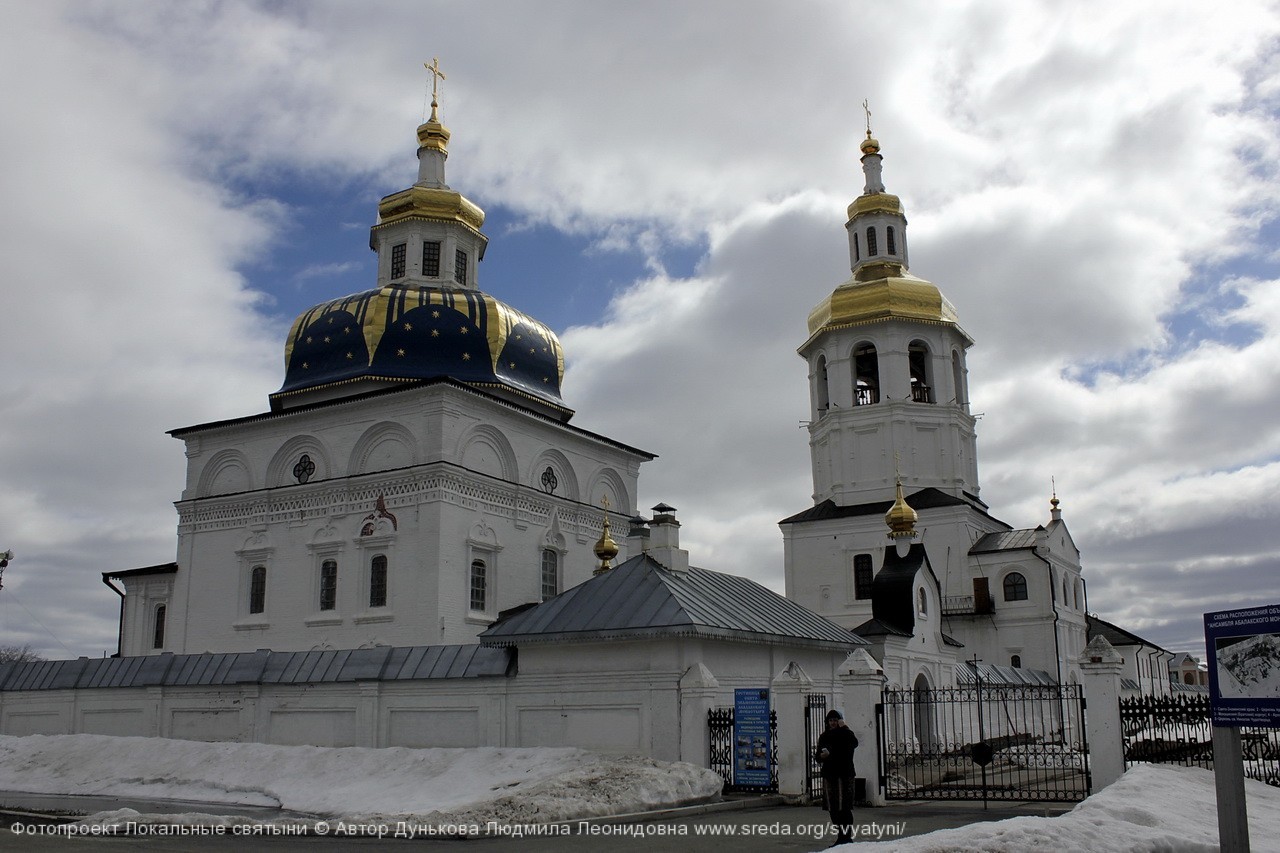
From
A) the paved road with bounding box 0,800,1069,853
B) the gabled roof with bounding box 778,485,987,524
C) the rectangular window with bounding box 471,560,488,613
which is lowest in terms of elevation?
the paved road with bounding box 0,800,1069,853

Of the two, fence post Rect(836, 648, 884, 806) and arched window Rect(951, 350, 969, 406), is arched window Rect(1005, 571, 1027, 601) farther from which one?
fence post Rect(836, 648, 884, 806)

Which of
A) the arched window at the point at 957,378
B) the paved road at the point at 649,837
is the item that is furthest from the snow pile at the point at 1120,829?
the arched window at the point at 957,378

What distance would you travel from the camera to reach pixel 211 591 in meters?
25.1

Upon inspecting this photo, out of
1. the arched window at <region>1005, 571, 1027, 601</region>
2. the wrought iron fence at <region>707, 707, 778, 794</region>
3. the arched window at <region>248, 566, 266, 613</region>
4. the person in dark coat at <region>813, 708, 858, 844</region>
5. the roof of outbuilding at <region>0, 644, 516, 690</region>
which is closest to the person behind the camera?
the person in dark coat at <region>813, 708, 858, 844</region>

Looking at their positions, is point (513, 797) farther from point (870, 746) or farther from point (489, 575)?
point (489, 575)

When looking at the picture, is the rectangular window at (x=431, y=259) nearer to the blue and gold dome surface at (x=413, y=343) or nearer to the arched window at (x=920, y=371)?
the blue and gold dome surface at (x=413, y=343)

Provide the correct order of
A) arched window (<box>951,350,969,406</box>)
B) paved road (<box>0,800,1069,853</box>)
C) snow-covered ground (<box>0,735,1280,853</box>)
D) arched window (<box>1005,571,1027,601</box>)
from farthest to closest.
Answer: arched window (<box>951,350,969,406</box>)
arched window (<box>1005,571,1027,601</box>)
paved road (<box>0,800,1069,853</box>)
snow-covered ground (<box>0,735,1280,853</box>)

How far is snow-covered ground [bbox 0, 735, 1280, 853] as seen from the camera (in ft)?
25.6

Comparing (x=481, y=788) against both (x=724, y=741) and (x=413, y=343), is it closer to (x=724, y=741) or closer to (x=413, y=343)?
(x=724, y=741)

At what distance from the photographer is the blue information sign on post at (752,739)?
1322 centimetres

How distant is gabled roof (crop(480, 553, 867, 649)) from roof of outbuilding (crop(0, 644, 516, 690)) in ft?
1.57

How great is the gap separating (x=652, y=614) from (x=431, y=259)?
1718cm

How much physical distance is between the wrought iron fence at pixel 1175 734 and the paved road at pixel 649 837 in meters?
1.72

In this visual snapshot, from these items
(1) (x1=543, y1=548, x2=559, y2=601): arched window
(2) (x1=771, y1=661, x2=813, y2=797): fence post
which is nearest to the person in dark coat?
(2) (x1=771, y1=661, x2=813, y2=797): fence post
